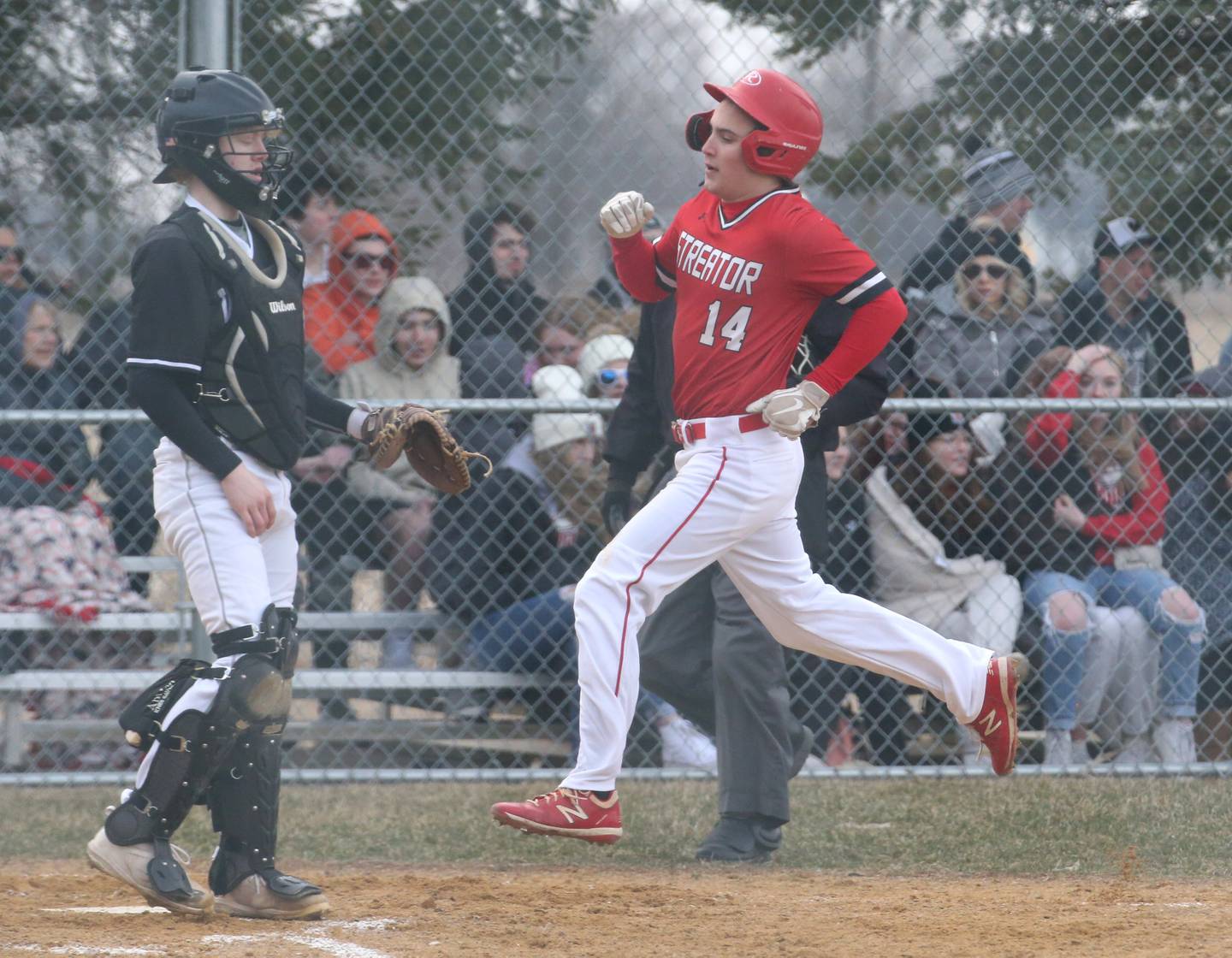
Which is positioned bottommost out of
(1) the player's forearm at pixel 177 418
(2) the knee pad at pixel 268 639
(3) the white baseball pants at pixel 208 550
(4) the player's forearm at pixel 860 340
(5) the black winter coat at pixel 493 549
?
(5) the black winter coat at pixel 493 549

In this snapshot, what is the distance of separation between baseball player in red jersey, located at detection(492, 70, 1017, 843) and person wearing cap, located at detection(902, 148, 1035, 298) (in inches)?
74.0

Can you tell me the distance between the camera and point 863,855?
14.2 feet

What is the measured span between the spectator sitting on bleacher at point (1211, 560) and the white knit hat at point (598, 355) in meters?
1.99

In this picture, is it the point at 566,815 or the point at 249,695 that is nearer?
the point at 249,695

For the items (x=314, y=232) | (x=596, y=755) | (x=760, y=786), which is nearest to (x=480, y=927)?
(x=596, y=755)

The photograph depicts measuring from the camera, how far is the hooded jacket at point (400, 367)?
18.3ft

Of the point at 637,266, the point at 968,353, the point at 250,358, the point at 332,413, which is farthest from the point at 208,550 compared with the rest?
the point at 968,353

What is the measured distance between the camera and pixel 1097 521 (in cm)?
555

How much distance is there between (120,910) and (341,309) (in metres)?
2.62

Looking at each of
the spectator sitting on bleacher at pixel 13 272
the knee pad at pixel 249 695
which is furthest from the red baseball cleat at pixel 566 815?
the spectator sitting on bleacher at pixel 13 272

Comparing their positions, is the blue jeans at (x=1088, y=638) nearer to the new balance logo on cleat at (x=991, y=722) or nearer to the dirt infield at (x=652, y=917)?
the dirt infield at (x=652, y=917)

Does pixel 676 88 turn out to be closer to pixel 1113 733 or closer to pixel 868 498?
pixel 868 498

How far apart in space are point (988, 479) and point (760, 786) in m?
1.76

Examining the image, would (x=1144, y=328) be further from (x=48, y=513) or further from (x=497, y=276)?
(x=48, y=513)
